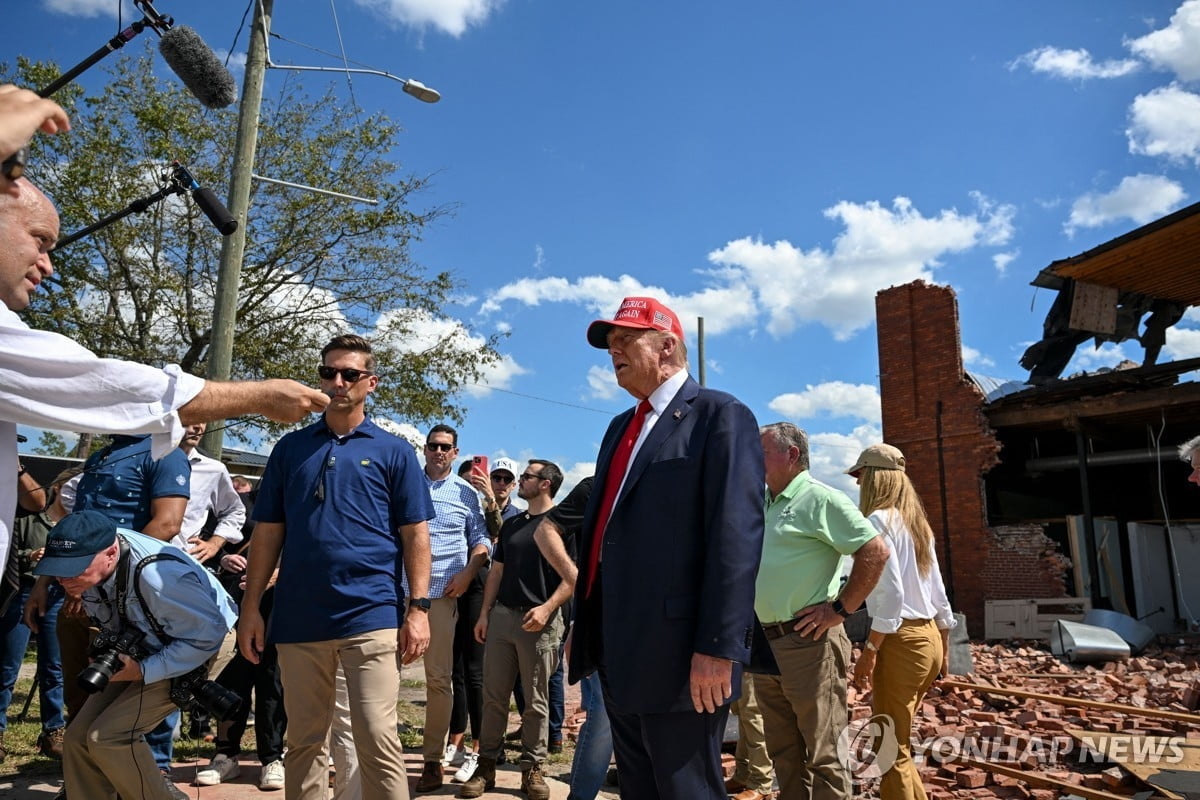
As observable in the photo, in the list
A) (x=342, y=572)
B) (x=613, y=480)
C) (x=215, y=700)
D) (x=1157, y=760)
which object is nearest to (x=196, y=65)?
(x=342, y=572)

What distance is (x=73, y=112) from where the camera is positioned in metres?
15.7

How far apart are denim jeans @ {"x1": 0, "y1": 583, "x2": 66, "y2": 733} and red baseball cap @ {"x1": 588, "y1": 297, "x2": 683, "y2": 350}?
4.76m

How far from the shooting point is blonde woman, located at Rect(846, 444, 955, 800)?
444 cm

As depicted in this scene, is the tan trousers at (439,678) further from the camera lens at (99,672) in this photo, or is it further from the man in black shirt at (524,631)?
the camera lens at (99,672)

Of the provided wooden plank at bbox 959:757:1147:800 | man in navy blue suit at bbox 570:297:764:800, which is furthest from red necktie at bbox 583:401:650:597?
wooden plank at bbox 959:757:1147:800

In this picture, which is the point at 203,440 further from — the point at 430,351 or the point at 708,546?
the point at 430,351

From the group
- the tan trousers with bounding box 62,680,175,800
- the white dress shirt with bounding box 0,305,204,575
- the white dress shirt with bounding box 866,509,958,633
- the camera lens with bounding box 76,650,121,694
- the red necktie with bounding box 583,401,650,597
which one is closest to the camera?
the white dress shirt with bounding box 0,305,204,575

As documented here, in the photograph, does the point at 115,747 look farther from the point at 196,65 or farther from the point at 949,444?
the point at 949,444

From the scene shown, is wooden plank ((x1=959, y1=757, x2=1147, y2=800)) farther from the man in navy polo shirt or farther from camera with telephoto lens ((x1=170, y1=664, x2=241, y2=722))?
camera with telephoto lens ((x1=170, y1=664, x2=241, y2=722))

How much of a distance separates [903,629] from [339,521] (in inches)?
116

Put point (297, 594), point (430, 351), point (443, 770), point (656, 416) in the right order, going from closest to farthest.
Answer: point (656, 416)
point (297, 594)
point (443, 770)
point (430, 351)

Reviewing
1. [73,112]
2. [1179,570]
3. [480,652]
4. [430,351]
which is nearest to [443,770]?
[480,652]

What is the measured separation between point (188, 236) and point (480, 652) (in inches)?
491

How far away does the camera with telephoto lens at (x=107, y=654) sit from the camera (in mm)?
3455
